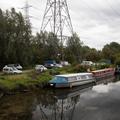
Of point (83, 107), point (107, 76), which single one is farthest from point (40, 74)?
point (107, 76)

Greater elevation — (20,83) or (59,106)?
(20,83)

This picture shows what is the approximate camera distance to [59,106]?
102ft

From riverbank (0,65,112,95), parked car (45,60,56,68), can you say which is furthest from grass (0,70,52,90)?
parked car (45,60,56,68)

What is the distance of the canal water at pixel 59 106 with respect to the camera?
26.0 metres

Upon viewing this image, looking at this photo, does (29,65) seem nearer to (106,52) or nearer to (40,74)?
(40,74)

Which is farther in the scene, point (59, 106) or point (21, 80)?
point (21, 80)

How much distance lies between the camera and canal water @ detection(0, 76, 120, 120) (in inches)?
1022

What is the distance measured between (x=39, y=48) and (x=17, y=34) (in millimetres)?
19483

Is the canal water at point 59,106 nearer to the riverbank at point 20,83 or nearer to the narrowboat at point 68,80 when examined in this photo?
the riverbank at point 20,83

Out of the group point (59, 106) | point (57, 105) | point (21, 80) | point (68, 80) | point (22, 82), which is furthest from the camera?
point (68, 80)

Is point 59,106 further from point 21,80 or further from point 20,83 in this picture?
point 21,80

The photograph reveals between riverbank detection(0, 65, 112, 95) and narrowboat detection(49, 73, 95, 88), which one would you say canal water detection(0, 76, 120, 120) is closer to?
riverbank detection(0, 65, 112, 95)

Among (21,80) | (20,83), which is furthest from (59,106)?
(21,80)

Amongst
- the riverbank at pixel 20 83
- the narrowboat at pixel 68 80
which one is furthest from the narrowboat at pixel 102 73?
the riverbank at pixel 20 83
